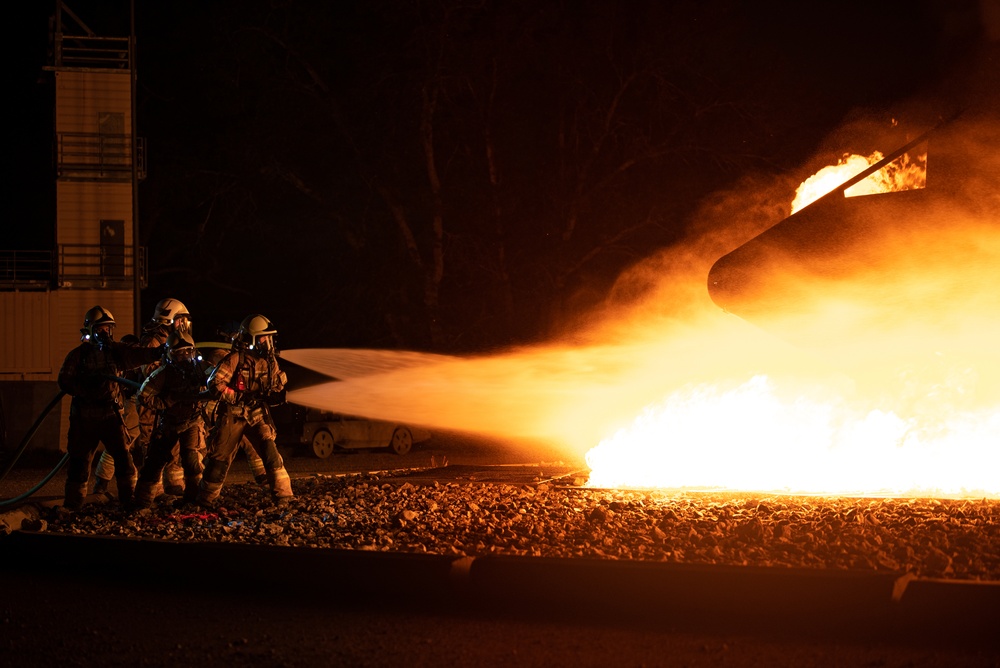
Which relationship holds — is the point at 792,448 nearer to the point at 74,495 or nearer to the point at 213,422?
the point at 213,422

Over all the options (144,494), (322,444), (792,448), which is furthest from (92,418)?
(322,444)

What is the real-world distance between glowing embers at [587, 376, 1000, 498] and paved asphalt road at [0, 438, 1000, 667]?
4.60 meters

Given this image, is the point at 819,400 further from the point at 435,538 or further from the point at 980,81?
the point at 435,538

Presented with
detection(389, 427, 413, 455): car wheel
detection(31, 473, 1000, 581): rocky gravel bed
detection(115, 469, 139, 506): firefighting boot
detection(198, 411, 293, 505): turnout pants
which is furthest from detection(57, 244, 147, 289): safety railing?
detection(198, 411, 293, 505): turnout pants

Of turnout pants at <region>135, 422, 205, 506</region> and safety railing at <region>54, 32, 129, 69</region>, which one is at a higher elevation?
safety railing at <region>54, 32, 129, 69</region>

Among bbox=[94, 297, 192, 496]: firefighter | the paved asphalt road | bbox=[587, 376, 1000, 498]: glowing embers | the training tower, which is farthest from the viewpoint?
the training tower

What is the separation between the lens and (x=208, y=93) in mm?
26562

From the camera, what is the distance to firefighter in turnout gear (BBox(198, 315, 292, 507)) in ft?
34.1

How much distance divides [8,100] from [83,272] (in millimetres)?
10777

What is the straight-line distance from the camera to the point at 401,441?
23047 millimetres

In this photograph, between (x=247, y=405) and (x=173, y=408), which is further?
(x=173, y=408)

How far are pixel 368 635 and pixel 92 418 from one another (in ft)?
19.0

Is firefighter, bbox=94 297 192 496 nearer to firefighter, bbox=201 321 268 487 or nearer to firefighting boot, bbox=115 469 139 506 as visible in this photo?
firefighter, bbox=201 321 268 487

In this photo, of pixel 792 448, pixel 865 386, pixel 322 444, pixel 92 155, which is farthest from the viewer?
pixel 92 155
